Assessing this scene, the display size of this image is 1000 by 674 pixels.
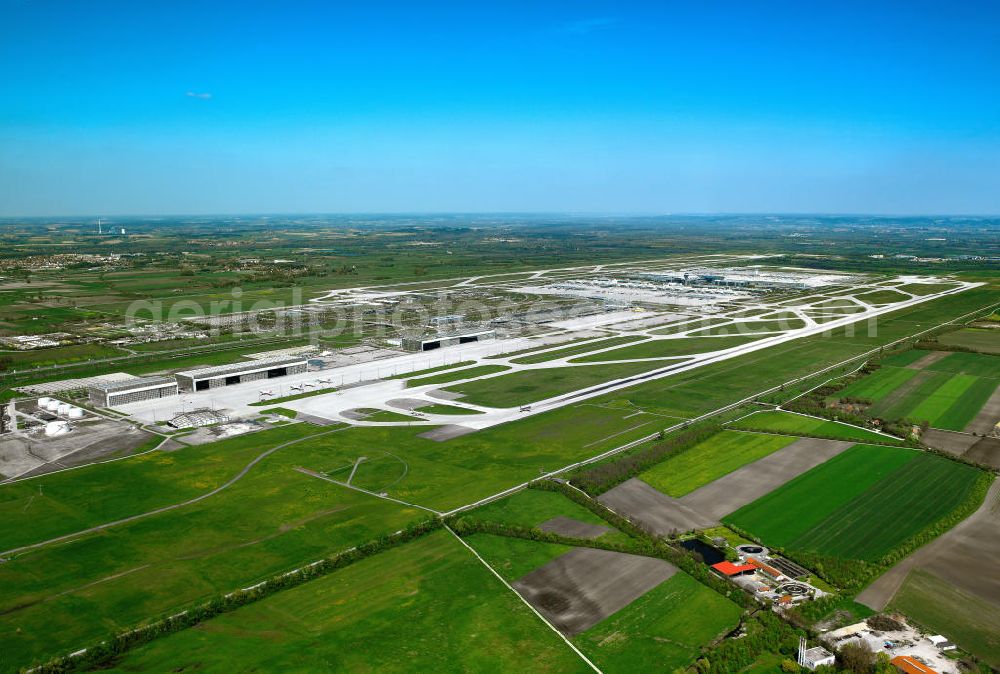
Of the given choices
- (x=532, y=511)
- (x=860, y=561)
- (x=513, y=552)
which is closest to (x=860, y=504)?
(x=860, y=561)

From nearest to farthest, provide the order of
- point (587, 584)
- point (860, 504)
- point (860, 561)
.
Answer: point (587, 584)
point (860, 561)
point (860, 504)

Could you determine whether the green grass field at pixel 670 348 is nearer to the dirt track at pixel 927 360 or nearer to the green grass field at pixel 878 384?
the green grass field at pixel 878 384

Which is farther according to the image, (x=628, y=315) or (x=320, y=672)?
(x=628, y=315)

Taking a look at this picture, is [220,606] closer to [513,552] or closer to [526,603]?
[526,603]

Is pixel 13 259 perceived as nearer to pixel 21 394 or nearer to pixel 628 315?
pixel 21 394

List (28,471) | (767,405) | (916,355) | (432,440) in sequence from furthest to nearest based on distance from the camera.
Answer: (916,355) < (767,405) < (432,440) < (28,471)

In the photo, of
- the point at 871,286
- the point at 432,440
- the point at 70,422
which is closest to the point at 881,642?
the point at 432,440

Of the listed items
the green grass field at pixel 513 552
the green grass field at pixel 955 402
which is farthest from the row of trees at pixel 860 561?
the green grass field at pixel 955 402
